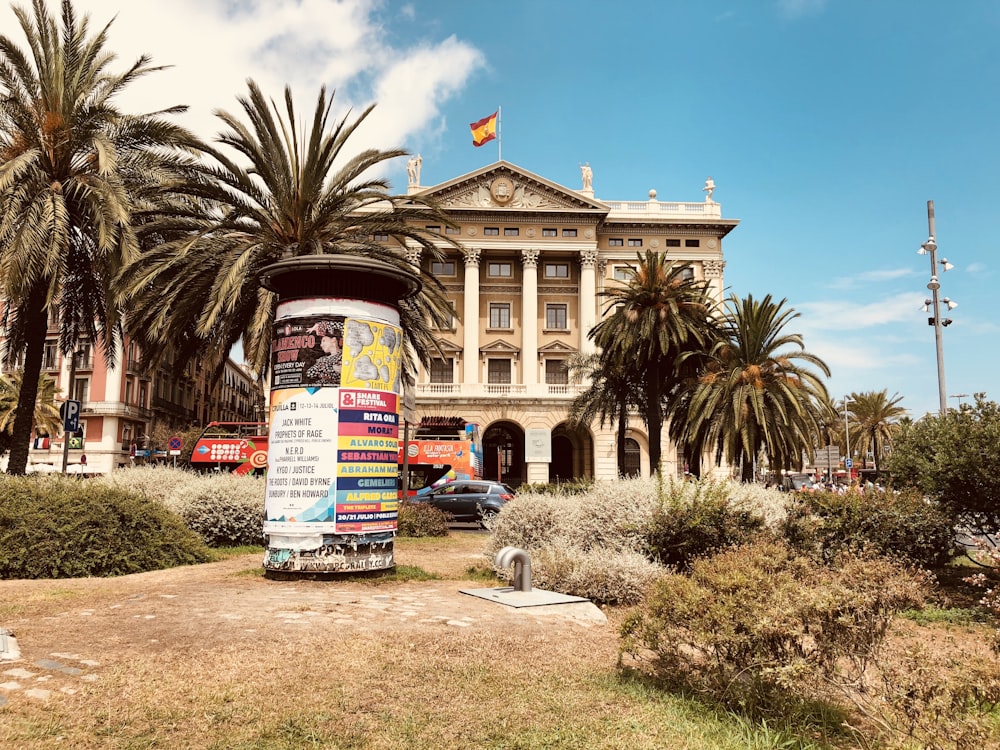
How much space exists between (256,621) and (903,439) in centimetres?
1141

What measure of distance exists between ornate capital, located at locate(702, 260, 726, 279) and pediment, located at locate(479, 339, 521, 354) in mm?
15762

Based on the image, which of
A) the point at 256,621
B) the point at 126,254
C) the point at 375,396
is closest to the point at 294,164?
the point at 126,254

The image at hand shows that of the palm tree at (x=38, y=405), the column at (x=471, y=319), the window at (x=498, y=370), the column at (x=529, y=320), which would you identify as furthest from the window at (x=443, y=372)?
the palm tree at (x=38, y=405)

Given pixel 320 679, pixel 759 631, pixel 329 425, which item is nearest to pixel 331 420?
pixel 329 425

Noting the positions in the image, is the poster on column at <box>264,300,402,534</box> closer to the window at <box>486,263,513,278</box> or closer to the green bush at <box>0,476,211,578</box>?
the green bush at <box>0,476,211,578</box>

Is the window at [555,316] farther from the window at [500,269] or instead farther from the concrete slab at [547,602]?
the concrete slab at [547,602]

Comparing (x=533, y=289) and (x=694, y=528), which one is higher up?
(x=533, y=289)

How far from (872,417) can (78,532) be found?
64387mm

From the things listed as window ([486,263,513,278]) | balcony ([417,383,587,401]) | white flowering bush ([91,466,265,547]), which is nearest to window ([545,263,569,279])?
window ([486,263,513,278])

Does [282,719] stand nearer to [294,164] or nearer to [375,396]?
[375,396]

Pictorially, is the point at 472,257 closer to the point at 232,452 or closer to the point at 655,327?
the point at 232,452

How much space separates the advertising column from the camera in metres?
10.3

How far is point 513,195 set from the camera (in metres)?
56.5

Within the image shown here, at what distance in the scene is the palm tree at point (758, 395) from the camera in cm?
2405
